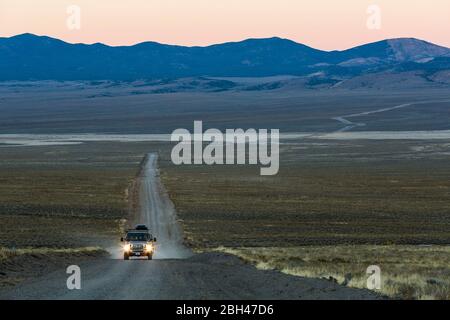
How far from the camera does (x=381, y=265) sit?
1126 inches

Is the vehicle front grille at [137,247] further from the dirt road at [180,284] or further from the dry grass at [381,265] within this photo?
the dry grass at [381,265]

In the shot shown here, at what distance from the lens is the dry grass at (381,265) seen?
63.7 ft

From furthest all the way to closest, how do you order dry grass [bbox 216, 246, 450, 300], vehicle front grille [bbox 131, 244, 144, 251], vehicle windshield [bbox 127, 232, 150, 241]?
vehicle windshield [bbox 127, 232, 150, 241], vehicle front grille [bbox 131, 244, 144, 251], dry grass [bbox 216, 246, 450, 300]

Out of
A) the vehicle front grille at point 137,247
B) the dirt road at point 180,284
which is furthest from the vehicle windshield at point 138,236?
the dirt road at point 180,284

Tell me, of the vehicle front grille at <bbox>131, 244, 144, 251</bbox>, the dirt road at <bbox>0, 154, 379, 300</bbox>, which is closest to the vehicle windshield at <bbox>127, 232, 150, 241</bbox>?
the vehicle front grille at <bbox>131, 244, 144, 251</bbox>

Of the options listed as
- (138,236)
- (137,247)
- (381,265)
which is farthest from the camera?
(138,236)

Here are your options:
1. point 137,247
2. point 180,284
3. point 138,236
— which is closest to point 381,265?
point 180,284

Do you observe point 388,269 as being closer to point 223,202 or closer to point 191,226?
point 191,226

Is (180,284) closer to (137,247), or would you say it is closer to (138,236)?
(137,247)

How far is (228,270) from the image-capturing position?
2550 centimetres

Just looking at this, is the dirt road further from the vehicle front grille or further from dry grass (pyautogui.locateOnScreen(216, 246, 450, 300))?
the vehicle front grille

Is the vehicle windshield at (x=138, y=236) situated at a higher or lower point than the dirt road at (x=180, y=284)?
lower

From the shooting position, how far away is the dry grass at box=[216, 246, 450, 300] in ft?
63.7

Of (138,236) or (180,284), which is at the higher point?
(180,284)
